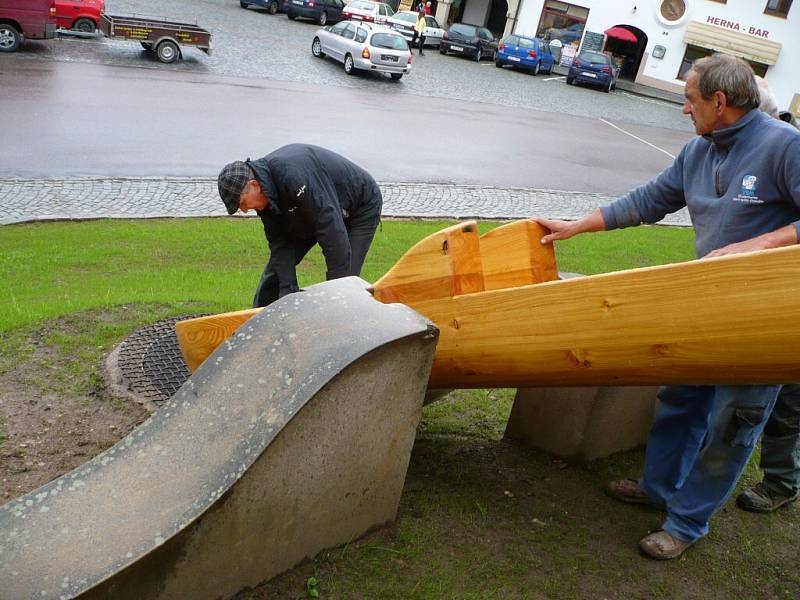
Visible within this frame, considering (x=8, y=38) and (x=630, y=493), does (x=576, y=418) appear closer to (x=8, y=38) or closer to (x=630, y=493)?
(x=630, y=493)

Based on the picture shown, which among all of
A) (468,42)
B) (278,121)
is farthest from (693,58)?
(278,121)

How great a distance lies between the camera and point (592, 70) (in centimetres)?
3419

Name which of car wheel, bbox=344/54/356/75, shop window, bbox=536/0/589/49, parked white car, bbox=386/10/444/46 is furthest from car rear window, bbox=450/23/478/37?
car wheel, bbox=344/54/356/75

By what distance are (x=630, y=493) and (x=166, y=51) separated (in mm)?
19580

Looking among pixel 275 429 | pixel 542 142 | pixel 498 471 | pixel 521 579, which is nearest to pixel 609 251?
pixel 498 471

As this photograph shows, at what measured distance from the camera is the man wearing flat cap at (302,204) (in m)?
4.35

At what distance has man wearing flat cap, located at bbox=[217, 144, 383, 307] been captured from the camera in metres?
4.35

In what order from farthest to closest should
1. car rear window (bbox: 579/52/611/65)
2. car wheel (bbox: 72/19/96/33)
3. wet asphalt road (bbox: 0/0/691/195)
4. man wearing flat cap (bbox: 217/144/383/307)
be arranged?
car rear window (bbox: 579/52/611/65) < car wheel (bbox: 72/19/96/33) < wet asphalt road (bbox: 0/0/691/195) < man wearing flat cap (bbox: 217/144/383/307)

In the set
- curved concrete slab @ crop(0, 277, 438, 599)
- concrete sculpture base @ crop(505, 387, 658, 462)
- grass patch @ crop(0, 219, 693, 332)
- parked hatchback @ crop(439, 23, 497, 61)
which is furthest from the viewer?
parked hatchback @ crop(439, 23, 497, 61)

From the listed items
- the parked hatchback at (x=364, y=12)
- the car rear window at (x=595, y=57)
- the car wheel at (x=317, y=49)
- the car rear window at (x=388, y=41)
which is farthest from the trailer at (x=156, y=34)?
the car rear window at (x=595, y=57)

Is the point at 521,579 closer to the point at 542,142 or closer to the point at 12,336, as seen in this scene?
the point at 12,336

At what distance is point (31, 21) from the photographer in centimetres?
1830

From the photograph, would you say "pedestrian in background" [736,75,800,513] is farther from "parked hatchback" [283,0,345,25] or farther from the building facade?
the building facade

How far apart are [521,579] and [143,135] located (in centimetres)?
1159
